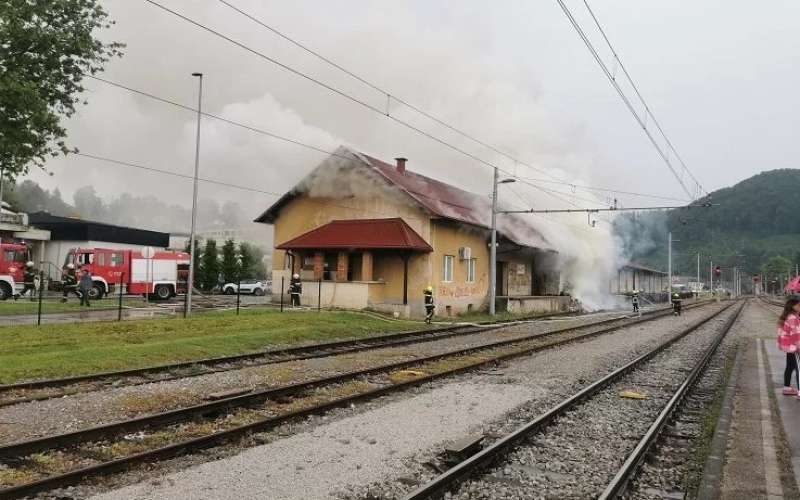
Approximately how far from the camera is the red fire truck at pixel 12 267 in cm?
2784

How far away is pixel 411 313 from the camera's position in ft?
91.8

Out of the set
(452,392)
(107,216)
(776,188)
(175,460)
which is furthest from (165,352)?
(776,188)

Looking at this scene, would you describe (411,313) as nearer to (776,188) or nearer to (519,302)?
(519,302)

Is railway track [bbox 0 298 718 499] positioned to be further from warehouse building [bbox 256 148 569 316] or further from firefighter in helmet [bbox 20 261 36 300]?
firefighter in helmet [bbox 20 261 36 300]

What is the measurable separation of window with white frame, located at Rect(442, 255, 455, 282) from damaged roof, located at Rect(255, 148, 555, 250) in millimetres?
1940

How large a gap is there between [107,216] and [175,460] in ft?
358

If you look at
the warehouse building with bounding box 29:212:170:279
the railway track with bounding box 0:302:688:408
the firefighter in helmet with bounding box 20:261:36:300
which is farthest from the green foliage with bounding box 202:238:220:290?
the railway track with bounding box 0:302:688:408

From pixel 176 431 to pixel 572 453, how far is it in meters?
4.82

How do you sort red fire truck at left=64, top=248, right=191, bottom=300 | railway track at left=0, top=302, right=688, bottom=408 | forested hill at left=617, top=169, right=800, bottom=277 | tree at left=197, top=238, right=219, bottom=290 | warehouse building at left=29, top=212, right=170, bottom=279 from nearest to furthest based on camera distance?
railway track at left=0, top=302, right=688, bottom=408 → red fire truck at left=64, top=248, right=191, bottom=300 → warehouse building at left=29, top=212, right=170, bottom=279 → tree at left=197, top=238, right=219, bottom=290 → forested hill at left=617, top=169, right=800, bottom=277

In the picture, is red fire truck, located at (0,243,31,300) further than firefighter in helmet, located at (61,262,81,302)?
No

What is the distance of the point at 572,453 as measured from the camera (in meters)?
7.27

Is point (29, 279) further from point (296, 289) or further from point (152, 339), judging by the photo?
point (152, 339)

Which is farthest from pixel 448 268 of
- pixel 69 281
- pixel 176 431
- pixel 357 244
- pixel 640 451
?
pixel 640 451

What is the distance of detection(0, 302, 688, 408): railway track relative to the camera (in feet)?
31.9
